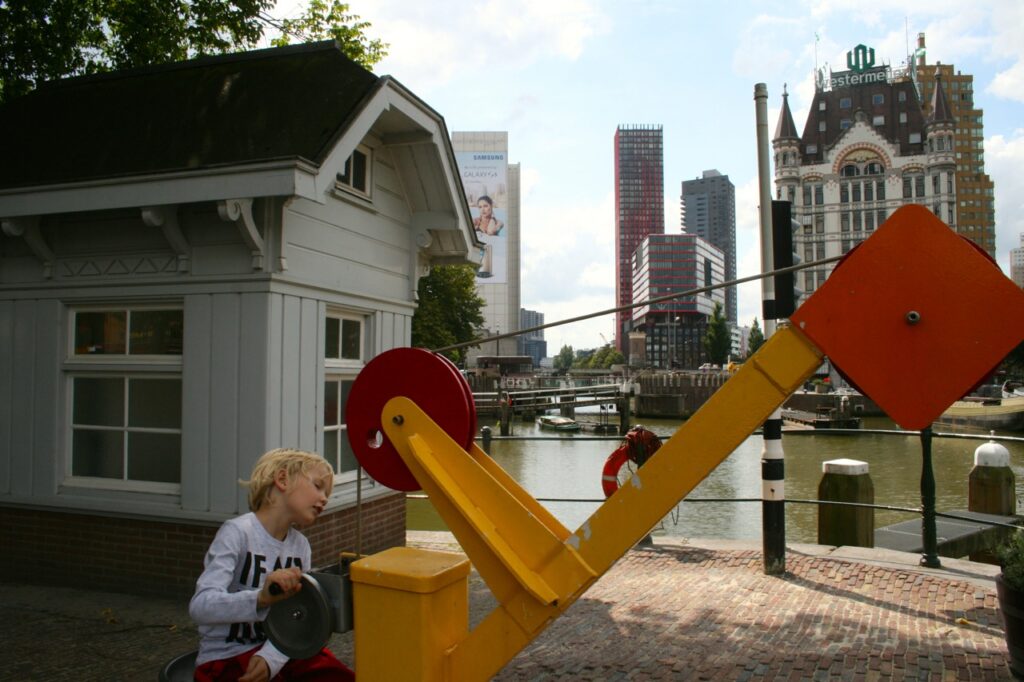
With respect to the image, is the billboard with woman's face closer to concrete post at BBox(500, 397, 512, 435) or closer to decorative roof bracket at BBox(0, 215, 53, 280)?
concrete post at BBox(500, 397, 512, 435)

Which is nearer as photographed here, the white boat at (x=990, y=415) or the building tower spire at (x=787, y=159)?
the white boat at (x=990, y=415)

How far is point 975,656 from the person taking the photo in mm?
4211

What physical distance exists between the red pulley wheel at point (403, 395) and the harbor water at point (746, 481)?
4314 mm

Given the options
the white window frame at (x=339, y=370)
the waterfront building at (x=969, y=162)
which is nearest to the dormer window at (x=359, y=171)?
the white window frame at (x=339, y=370)

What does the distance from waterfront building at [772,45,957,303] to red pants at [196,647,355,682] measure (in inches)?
3561

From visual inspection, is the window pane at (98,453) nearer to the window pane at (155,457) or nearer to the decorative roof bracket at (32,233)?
the window pane at (155,457)

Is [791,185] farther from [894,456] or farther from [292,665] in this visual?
[292,665]

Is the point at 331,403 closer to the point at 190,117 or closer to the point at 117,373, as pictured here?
the point at 117,373

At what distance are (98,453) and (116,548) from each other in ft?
2.80

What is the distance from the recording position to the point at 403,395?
283cm

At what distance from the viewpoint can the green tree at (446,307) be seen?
37.1 metres

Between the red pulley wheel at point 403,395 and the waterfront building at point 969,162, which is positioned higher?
the waterfront building at point 969,162

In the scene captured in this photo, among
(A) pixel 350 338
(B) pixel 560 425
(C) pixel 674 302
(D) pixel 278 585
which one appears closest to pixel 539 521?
(D) pixel 278 585

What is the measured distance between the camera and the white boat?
39647 millimetres
